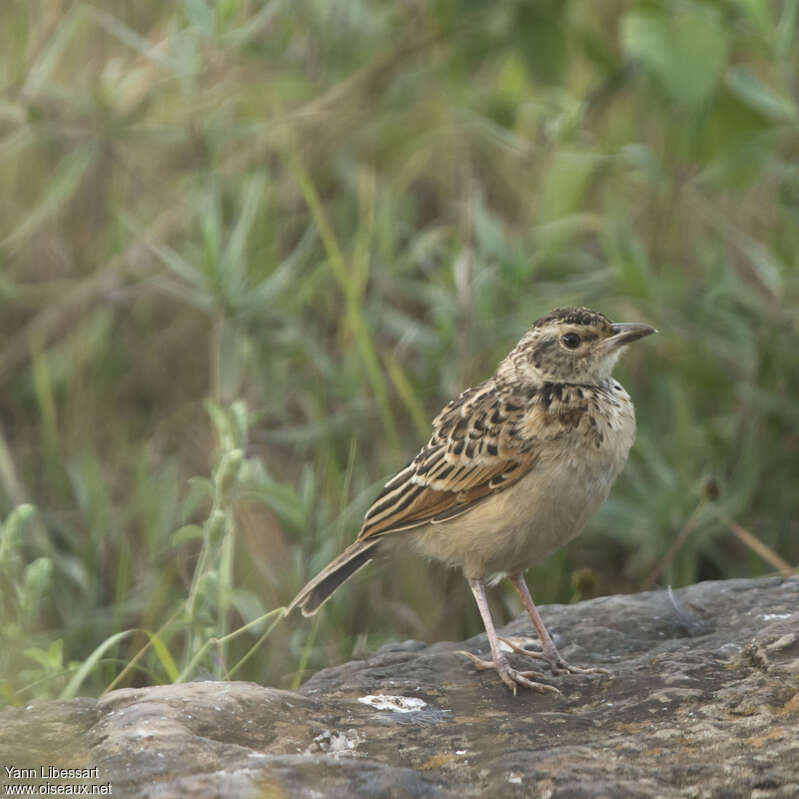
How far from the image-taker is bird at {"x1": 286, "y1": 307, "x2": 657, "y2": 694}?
5129mm

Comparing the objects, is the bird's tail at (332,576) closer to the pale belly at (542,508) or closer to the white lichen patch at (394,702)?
the pale belly at (542,508)

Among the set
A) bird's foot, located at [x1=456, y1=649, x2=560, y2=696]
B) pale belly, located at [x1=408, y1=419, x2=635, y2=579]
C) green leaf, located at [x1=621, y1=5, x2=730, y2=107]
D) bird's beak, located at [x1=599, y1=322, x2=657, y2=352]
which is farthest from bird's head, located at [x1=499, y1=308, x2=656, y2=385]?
green leaf, located at [x1=621, y1=5, x2=730, y2=107]

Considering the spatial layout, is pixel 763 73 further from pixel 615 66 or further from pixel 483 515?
pixel 483 515

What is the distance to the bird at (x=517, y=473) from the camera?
5.13 meters

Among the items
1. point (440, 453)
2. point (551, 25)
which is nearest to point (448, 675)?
point (440, 453)

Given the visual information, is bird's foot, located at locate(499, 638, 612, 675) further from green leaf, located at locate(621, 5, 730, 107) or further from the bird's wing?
green leaf, located at locate(621, 5, 730, 107)

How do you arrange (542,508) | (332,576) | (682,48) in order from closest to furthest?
(542,508) → (332,576) → (682,48)

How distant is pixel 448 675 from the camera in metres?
4.84

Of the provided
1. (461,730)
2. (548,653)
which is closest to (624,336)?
(548,653)

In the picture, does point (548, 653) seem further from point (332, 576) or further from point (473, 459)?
point (332, 576)

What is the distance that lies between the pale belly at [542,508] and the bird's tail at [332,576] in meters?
0.45

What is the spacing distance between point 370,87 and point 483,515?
4371mm

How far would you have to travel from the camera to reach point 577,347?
223 inches

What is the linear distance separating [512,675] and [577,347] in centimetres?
160
